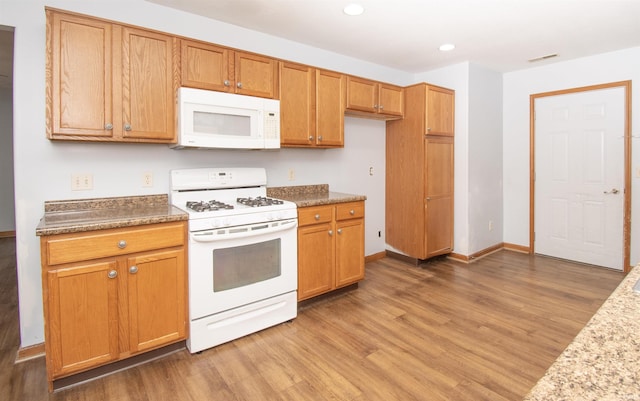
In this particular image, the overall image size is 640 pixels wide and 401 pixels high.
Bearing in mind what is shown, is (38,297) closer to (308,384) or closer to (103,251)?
(103,251)

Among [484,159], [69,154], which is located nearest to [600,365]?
[69,154]

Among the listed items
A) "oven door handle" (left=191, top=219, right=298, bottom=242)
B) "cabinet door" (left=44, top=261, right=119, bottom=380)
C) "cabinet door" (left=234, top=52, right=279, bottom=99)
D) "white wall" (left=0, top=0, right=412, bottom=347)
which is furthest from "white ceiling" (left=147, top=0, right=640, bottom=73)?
"cabinet door" (left=44, top=261, right=119, bottom=380)

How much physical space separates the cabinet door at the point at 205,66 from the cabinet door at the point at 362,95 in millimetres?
1303

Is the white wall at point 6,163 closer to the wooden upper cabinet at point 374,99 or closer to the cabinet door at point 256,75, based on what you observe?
the cabinet door at point 256,75

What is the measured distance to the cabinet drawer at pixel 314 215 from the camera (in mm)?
2881

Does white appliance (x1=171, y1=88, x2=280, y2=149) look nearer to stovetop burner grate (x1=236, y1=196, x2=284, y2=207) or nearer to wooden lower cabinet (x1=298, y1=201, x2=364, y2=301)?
stovetop burner grate (x1=236, y1=196, x2=284, y2=207)

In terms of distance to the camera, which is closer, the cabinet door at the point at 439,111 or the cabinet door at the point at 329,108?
the cabinet door at the point at 329,108

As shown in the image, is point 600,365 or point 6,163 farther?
point 6,163

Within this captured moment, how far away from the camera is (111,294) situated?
6.61ft

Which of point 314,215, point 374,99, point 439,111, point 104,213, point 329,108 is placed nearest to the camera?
point 104,213

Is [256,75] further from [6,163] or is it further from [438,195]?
[6,163]

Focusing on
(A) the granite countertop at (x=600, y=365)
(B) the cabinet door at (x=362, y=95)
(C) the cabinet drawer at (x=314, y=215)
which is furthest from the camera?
(B) the cabinet door at (x=362, y=95)

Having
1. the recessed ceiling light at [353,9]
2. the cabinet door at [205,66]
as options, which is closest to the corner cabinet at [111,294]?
the cabinet door at [205,66]

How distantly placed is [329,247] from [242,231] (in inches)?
36.6
